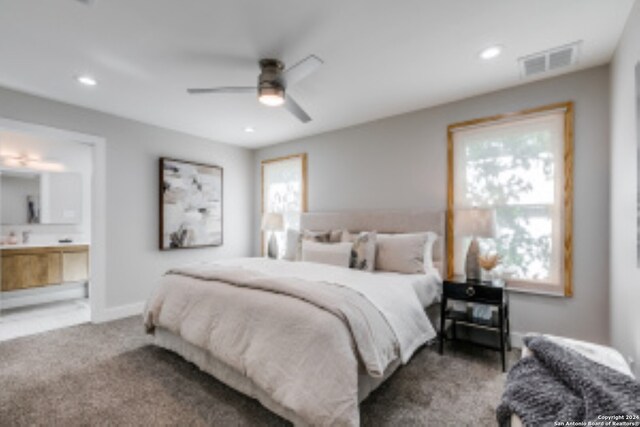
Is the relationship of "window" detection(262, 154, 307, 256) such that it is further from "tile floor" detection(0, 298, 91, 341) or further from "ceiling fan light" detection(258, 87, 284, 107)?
"tile floor" detection(0, 298, 91, 341)

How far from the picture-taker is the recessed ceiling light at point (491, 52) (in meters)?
2.27

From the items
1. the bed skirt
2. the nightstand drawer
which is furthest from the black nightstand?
the bed skirt

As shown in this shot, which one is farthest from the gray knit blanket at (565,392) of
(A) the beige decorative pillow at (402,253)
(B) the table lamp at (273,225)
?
(B) the table lamp at (273,225)

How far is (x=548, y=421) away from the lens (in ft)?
3.51

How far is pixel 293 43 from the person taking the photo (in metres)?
2.19

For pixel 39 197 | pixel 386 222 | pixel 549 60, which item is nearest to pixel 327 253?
pixel 386 222

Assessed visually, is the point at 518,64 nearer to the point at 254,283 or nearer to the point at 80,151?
the point at 254,283

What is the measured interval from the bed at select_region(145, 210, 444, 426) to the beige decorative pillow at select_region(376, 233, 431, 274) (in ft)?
0.38

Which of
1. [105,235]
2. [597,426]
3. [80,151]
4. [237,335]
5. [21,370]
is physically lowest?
[21,370]

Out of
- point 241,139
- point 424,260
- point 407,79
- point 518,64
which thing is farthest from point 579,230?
point 241,139

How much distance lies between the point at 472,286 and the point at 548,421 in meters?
1.65

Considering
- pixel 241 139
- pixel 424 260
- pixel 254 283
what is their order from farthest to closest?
pixel 241 139 → pixel 424 260 → pixel 254 283

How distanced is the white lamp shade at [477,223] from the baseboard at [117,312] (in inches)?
162

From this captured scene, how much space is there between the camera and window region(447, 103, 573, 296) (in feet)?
8.75
